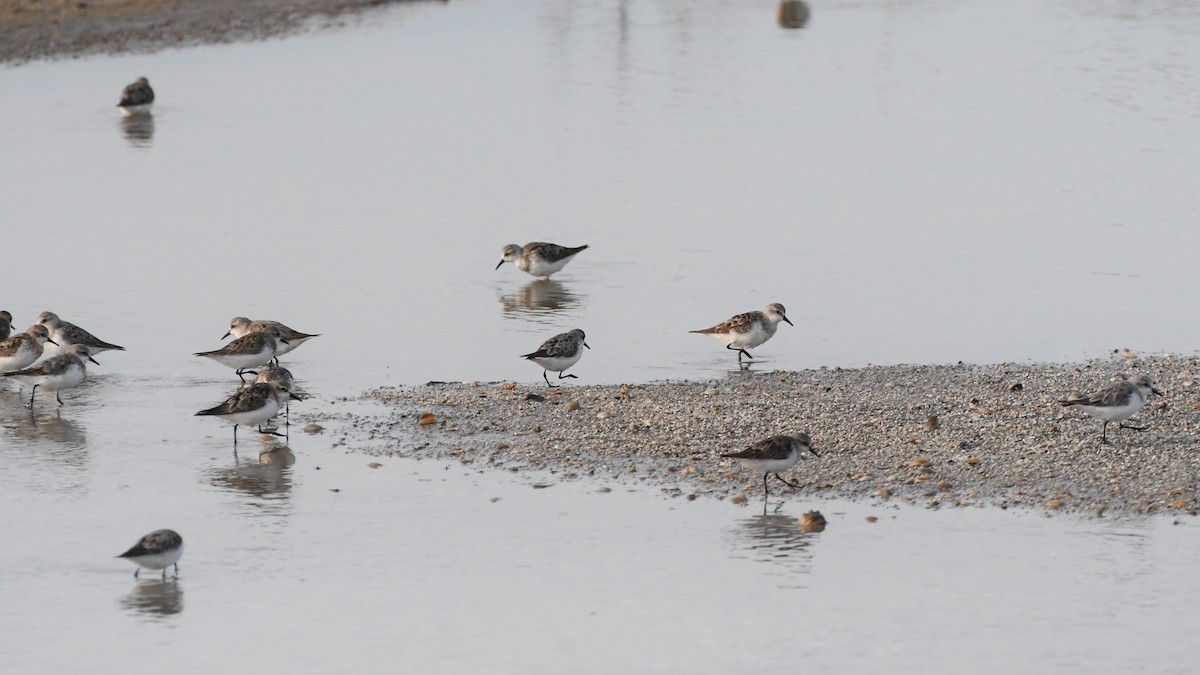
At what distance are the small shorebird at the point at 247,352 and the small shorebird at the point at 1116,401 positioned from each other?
7343 millimetres

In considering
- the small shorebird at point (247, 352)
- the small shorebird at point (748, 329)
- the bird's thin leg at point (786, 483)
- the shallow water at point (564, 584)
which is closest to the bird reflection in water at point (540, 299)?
the small shorebird at point (748, 329)

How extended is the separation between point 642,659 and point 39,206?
16811 mm

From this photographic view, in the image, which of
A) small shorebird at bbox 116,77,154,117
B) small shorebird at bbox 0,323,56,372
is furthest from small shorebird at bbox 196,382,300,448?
small shorebird at bbox 116,77,154,117

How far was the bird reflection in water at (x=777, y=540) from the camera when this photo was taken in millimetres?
11516

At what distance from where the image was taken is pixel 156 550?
36.0 feet

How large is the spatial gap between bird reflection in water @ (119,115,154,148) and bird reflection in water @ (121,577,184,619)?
1939cm

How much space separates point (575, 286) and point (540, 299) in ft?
2.24

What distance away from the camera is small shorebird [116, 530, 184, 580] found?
432 inches

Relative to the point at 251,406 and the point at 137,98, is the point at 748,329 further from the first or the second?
the point at 137,98

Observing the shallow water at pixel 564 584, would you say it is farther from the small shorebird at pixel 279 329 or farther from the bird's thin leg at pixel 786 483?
the small shorebird at pixel 279 329

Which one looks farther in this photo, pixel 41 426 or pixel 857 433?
pixel 41 426

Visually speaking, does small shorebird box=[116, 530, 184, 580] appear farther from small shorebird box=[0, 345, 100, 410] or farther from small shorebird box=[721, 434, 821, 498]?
small shorebird box=[0, 345, 100, 410]

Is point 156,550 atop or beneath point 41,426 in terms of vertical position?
atop

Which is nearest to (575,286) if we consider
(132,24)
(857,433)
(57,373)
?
(57,373)
